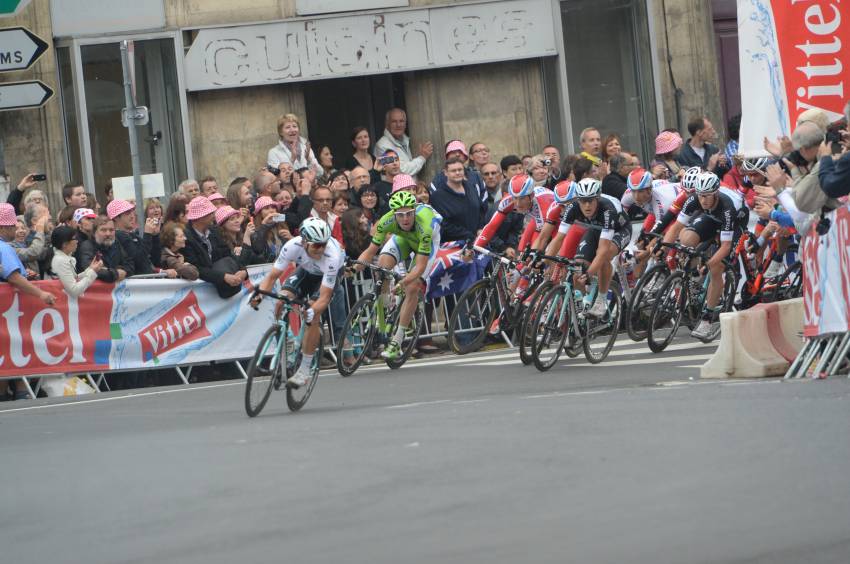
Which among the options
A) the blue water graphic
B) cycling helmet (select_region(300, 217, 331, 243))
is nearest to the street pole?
cycling helmet (select_region(300, 217, 331, 243))

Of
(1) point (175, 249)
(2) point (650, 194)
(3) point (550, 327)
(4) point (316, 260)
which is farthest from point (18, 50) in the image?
(2) point (650, 194)

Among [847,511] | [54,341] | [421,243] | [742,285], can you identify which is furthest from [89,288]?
[847,511]

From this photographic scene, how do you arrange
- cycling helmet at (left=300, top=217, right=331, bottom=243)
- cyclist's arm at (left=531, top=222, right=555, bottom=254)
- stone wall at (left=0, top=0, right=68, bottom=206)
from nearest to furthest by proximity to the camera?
cycling helmet at (left=300, top=217, right=331, bottom=243) < cyclist's arm at (left=531, top=222, right=555, bottom=254) < stone wall at (left=0, top=0, right=68, bottom=206)

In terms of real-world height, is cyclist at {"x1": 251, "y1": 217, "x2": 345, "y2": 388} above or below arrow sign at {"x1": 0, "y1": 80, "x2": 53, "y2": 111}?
below

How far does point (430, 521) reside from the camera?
7727 mm

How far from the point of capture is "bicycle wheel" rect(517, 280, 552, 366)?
15.8 meters

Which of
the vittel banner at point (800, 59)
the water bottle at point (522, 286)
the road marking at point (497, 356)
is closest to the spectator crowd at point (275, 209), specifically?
the water bottle at point (522, 286)

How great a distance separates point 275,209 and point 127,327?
2.23 m

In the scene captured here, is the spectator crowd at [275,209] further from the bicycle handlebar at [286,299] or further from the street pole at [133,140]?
the bicycle handlebar at [286,299]

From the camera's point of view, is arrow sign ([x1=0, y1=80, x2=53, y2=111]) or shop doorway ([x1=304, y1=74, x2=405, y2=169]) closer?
arrow sign ([x1=0, y1=80, x2=53, y2=111])

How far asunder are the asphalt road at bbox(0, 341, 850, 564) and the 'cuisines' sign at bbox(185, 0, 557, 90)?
1155 centimetres

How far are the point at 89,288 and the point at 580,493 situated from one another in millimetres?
10686

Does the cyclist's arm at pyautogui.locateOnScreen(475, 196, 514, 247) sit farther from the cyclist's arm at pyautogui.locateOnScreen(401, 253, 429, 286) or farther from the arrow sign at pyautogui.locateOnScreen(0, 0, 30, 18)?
the arrow sign at pyautogui.locateOnScreen(0, 0, 30, 18)

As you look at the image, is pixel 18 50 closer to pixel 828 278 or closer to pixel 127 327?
pixel 127 327
